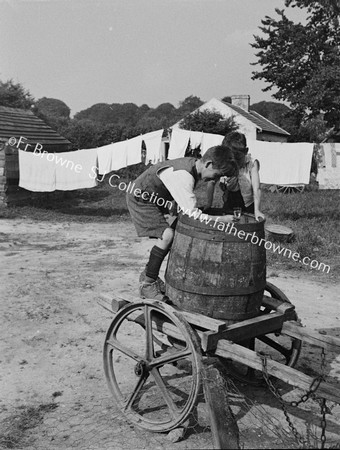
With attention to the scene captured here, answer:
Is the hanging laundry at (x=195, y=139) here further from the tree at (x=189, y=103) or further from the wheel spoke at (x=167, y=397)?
the tree at (x=189, y=103)

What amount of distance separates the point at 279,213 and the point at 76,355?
8857 millimetres

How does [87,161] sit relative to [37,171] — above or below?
above

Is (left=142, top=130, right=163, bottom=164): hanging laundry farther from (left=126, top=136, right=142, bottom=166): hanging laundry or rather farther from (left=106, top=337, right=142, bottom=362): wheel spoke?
(left=106, top=337, right=142, bottom=362): wheel spoke

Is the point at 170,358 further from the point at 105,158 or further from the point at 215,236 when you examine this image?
the point at 105,158

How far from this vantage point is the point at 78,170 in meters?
12.8

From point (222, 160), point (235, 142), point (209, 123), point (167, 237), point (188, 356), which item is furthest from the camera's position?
point (209, 123)

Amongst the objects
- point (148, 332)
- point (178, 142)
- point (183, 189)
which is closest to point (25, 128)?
point (178, 142)

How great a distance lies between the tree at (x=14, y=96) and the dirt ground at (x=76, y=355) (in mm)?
23401

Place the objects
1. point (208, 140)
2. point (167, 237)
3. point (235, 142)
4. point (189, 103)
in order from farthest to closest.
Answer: point (189, 103), point (208, 140), point (235, 142), point (167, 237)

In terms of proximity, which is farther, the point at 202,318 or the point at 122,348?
the point at 122,348

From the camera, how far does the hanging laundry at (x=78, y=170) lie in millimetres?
12734

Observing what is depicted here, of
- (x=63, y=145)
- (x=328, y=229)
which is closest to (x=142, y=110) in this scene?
(x=63, y=145)

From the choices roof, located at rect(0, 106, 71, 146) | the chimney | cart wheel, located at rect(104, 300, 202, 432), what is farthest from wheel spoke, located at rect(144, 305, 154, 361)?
the chimney

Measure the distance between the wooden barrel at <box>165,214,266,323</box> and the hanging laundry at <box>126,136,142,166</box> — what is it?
9.59m
